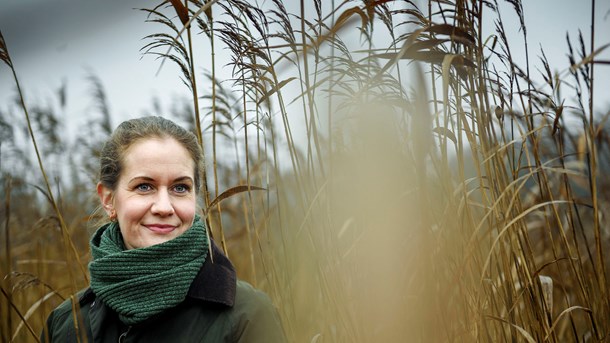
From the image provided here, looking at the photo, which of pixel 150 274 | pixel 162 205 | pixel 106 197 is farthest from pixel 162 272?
pixel 106 197

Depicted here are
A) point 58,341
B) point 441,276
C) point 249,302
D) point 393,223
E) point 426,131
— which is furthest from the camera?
point 58,341

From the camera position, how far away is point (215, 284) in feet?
4.42

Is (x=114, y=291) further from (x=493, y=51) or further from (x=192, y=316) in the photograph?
(x=493, y=51)

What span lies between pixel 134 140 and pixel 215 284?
1.37ft

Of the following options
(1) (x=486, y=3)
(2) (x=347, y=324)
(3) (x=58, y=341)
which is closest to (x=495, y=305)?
(2) (x=347, y=324)

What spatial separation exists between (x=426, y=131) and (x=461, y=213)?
0.83 meters

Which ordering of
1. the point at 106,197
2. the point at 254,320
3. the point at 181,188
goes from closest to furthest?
the point at 254,320, the point at 181,188, the point at 106,197

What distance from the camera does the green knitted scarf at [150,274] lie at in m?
1.32

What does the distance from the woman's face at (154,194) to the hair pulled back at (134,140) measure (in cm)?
3

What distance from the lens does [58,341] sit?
1.47 metres

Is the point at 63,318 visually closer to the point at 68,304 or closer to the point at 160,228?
the point at 68,304

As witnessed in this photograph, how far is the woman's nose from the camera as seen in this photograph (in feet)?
4.40

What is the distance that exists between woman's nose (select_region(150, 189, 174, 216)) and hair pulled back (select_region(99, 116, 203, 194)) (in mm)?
156

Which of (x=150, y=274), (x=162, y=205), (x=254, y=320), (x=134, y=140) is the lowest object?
(x=254, y=320)
